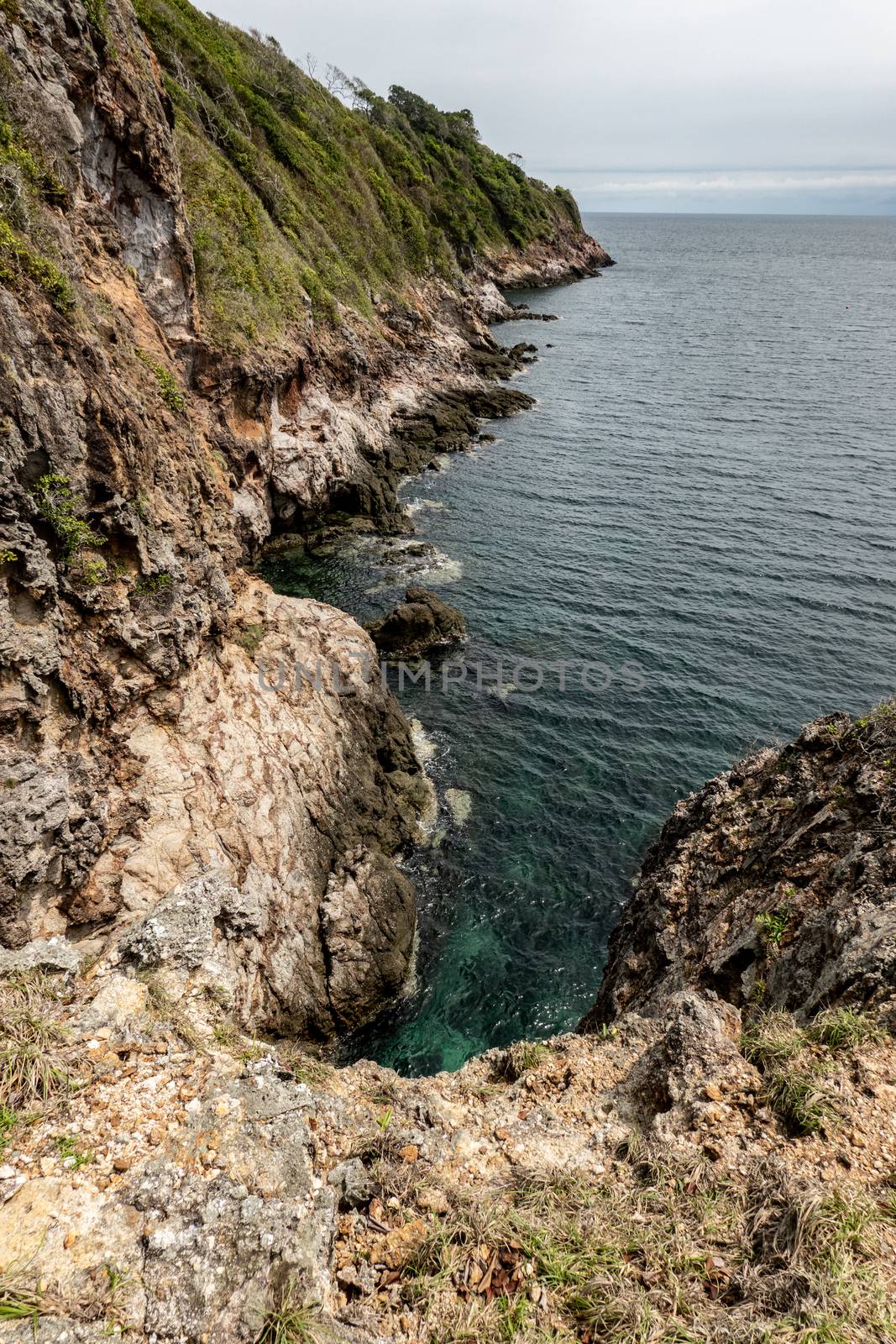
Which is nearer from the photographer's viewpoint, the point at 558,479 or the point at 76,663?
the point at 76,663

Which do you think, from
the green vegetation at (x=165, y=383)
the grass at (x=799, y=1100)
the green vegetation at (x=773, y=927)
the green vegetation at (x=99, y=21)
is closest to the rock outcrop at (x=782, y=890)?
the green vegetation at (x=773, y=927)

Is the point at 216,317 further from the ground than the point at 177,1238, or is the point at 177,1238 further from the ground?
the point at 216,317

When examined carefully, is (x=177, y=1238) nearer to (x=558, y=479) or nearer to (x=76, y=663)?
(x=76, y=663)

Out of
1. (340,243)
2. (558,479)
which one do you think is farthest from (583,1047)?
(340,243)

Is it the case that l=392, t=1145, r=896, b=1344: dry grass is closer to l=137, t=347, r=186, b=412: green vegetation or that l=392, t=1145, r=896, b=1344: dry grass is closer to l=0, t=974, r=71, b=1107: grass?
l=0, t=974, r=71, b=1107: grass

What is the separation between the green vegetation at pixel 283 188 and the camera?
1416 inches

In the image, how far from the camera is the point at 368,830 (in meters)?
21.8

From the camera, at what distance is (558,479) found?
5253cm

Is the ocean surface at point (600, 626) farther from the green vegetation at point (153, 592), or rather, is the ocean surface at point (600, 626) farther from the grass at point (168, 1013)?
the green vegetation at point (153, 592)

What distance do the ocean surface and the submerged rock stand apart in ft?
4.32

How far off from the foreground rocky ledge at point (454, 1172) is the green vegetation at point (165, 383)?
658 inches

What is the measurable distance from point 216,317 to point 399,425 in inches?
948

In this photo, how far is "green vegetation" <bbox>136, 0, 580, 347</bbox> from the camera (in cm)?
3597

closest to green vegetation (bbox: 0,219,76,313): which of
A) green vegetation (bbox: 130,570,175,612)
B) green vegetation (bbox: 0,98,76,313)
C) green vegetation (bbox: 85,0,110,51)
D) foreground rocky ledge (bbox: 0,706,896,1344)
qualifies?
green vegetation (bbox: 0,98,76,313)
